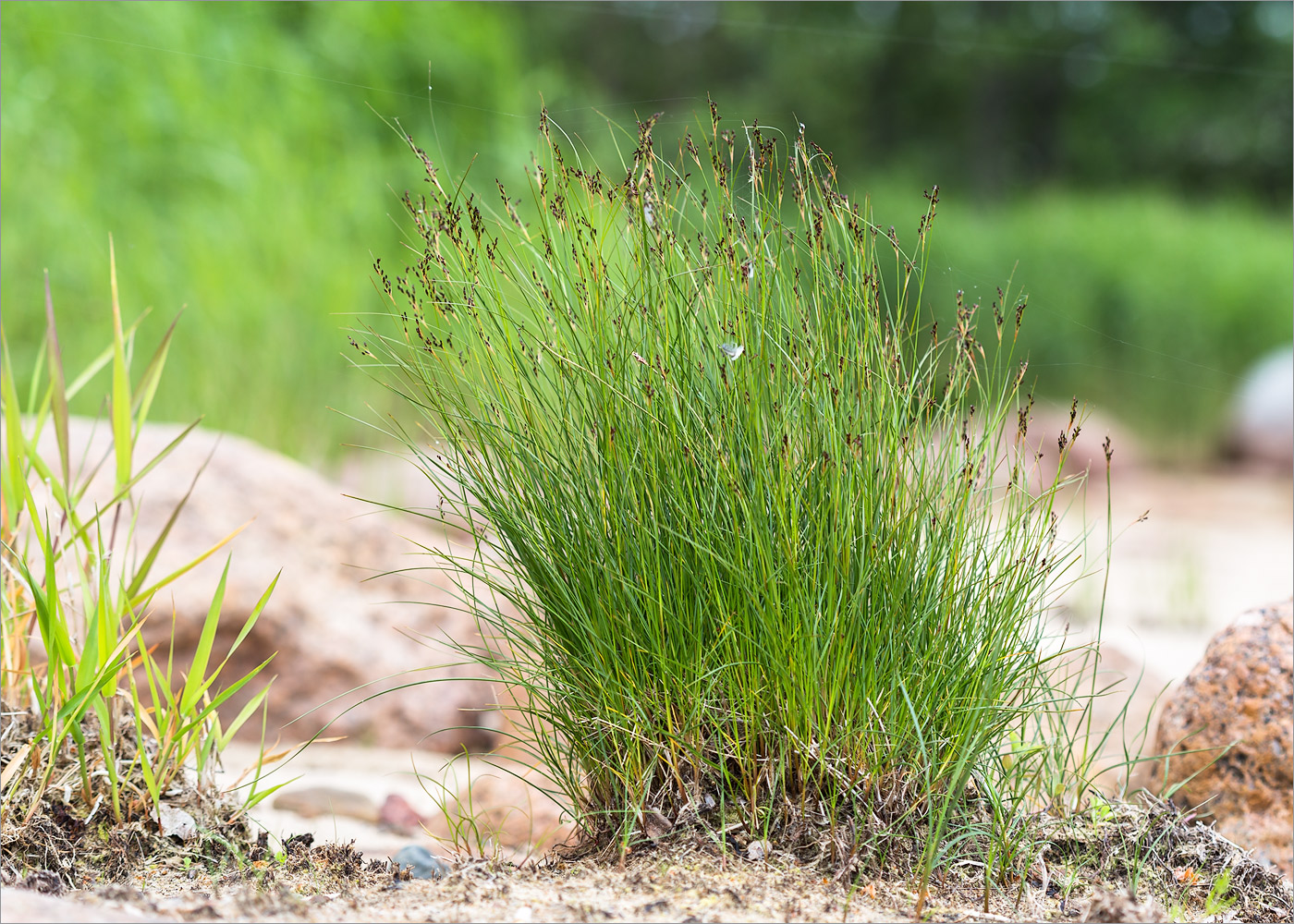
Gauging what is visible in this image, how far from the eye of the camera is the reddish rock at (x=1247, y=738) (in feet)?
8.11

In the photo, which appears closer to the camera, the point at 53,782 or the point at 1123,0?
the point at 53,782

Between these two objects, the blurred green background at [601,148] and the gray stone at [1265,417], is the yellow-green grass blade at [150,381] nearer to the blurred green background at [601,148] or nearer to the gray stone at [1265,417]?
the blurred green background at [601,148]

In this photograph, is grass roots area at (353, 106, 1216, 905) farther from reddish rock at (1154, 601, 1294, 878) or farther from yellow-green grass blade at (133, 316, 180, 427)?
reddish rock at (1154, 601, 1294, 878)

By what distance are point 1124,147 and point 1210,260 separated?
10006 mm

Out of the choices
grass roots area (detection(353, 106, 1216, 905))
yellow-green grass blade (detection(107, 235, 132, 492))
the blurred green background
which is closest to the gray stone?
the blurred green background

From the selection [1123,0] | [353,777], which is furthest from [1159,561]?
[1123,0]

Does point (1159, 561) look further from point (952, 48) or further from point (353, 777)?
point (952, 48)

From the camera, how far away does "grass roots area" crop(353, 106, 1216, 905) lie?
1.69 metres

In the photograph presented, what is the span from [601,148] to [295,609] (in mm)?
7469

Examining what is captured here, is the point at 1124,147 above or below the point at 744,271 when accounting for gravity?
above

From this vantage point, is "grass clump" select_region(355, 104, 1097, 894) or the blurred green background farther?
the blurred green background

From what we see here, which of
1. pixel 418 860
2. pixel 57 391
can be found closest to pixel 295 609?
pixel 418 860

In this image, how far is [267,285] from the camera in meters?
6.61

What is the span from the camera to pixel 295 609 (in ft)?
12.5
